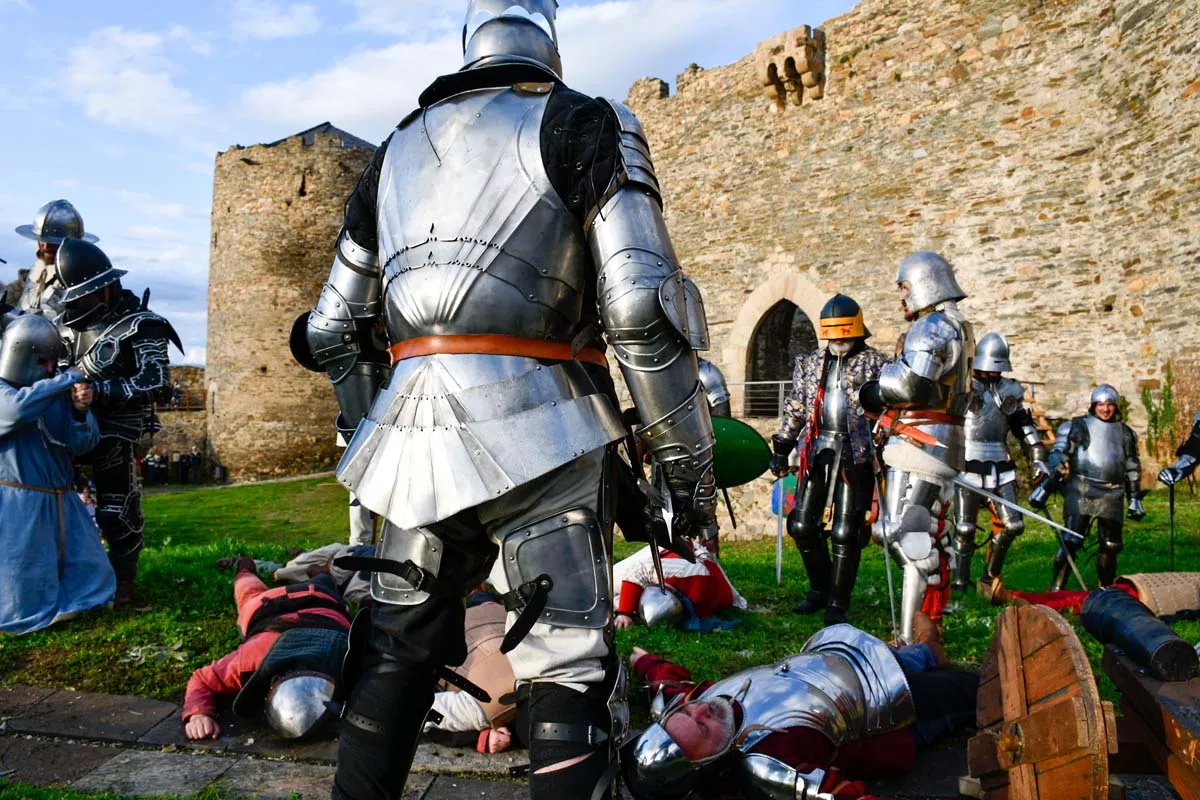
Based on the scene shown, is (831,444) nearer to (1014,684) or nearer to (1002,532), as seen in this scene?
(1002,532)

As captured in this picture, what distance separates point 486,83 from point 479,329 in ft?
2.18

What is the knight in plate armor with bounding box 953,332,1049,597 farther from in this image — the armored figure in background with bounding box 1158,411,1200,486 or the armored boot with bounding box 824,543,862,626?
the armored boot with bounding box 824,543,862,626

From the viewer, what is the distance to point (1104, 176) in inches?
420

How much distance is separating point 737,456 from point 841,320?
219 centimetres

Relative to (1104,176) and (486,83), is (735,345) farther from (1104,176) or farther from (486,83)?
(486,83)

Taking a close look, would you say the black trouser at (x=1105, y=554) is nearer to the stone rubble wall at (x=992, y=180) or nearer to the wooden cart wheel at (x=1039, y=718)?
the wooden cart wheel at (x=1039, y=718)

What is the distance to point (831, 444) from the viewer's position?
5.09 metres

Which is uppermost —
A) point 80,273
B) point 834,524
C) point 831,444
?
point 80,273

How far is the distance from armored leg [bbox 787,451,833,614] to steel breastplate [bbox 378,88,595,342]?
11.5 ft

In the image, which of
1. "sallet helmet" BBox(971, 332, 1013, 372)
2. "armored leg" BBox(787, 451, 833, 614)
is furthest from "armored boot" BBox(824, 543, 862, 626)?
"sallet helmet" BBox(971, 332, 1013, 372)

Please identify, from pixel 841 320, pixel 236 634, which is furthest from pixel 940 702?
pixel 236 634

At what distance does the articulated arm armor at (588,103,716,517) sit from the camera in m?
1.98

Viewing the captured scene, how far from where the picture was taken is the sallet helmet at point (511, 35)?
2.23 metres

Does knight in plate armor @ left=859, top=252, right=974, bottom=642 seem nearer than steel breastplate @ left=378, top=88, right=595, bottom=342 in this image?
No
